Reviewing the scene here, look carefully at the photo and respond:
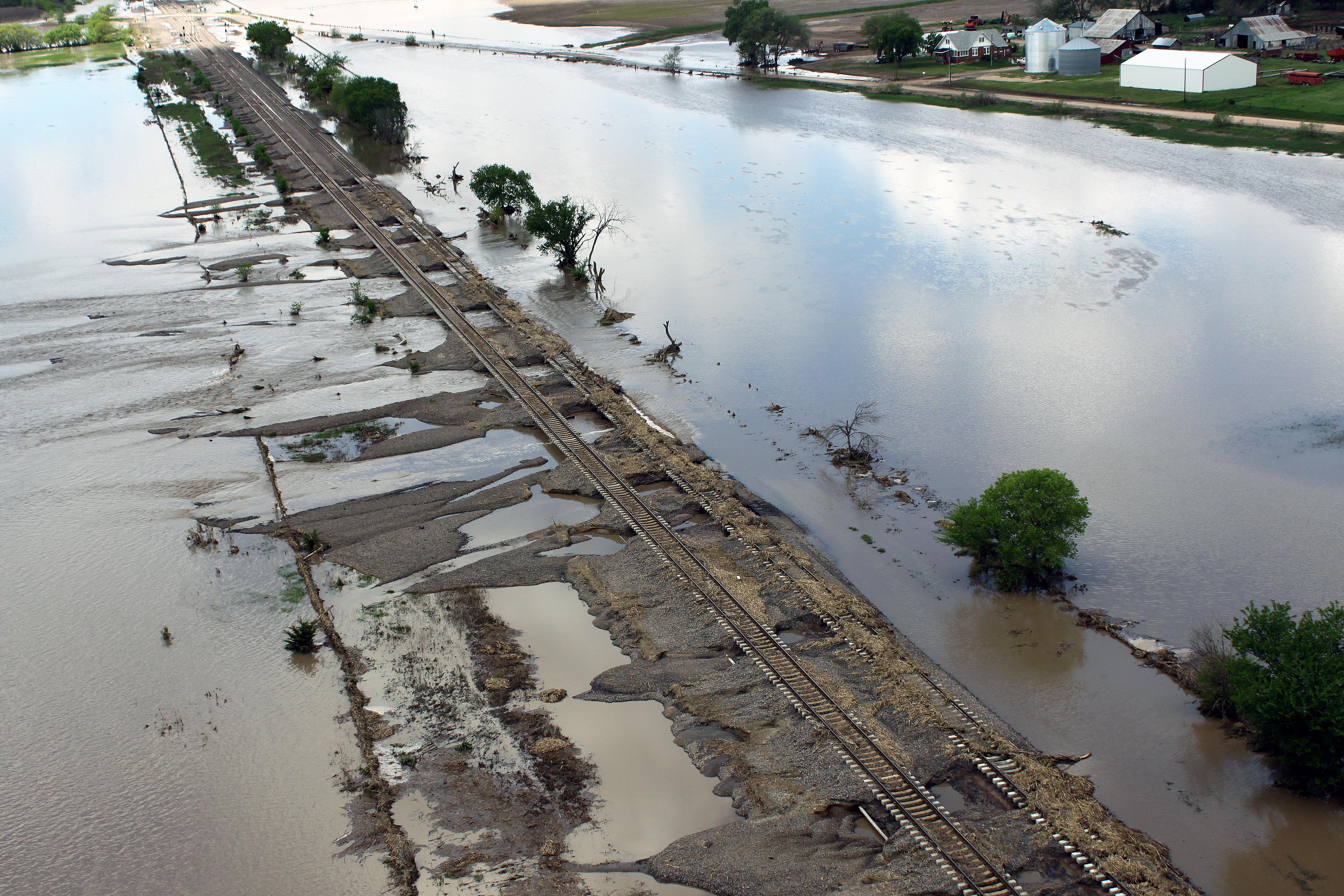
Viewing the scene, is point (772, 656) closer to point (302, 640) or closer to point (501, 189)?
point (302, 640)

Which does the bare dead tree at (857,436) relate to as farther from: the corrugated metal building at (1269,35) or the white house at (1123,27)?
the white house at (1123,27)

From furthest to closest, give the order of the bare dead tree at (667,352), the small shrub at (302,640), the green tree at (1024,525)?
the bare dead tree at (667,352)
the green tree at (1024,525)
the small shrub at (302,640)

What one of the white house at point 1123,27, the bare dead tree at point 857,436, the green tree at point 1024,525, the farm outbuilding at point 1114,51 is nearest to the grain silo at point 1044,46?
the white house at point 1123,27

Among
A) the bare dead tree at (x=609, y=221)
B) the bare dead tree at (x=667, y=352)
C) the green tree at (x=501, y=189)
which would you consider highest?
the green tree at (x=501, y=189)

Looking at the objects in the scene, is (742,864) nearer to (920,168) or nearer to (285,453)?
(285,453)

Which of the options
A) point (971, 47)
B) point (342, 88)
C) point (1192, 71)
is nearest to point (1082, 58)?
point (971, 47)

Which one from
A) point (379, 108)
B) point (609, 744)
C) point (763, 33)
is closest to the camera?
point (609, 744)

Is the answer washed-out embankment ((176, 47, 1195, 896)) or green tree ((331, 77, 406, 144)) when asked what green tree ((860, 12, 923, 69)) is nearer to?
green tree ((331, 77, 406, 144))
